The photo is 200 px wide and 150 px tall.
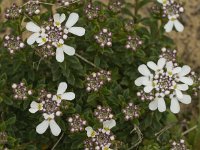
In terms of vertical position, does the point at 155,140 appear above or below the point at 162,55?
below

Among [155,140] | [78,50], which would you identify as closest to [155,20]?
[78,50]

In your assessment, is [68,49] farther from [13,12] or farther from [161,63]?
[161,63]

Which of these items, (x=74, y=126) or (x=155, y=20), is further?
(x=155, y=20)

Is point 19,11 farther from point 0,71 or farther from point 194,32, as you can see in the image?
point 194,32

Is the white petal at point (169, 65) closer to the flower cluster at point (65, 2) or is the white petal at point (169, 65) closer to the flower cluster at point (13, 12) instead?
the flower cluster at point (65, 2)

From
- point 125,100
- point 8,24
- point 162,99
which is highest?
point 8,24

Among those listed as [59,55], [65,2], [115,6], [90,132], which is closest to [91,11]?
[65,2]

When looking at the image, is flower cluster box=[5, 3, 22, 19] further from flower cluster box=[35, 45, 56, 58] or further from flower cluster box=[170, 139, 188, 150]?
flower cluster box=[170, 139, 188, 150]
